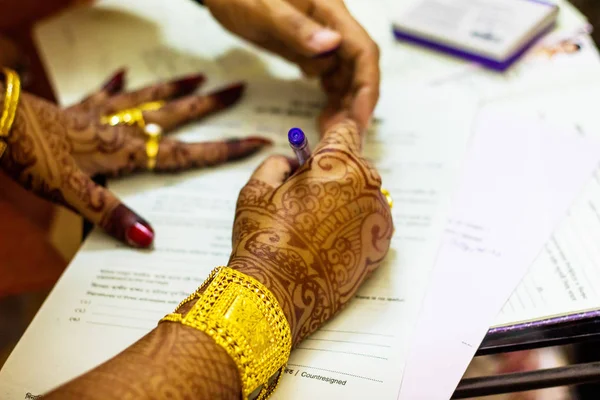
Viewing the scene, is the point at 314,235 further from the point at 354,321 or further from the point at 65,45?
the point at 65,45

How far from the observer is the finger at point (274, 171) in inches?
25.4

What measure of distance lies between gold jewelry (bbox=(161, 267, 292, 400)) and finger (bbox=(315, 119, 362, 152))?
0.18 metres

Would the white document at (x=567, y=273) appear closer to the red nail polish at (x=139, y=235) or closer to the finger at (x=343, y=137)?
the finger at (x=343, y=137)

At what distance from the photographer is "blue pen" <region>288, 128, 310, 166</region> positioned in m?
0.57

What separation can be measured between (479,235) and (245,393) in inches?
12.7

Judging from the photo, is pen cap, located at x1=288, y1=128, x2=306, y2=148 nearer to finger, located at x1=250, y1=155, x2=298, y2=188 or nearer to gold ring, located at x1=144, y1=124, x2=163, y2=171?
finger, located at x1=250, y1=155, x2=298, y2=188

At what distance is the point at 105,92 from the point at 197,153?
0.21m

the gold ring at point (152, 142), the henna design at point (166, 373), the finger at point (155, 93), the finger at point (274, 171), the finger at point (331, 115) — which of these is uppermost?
the finger at point (274, 171)

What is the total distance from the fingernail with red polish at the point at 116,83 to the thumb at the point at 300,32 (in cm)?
29

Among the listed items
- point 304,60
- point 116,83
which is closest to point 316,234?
point 304,60

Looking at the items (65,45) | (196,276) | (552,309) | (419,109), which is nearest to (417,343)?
(552,309)

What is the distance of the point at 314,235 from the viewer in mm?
593

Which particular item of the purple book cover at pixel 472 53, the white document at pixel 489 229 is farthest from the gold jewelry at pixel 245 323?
the purple book cover at pixel 472 53

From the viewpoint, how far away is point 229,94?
95cm
